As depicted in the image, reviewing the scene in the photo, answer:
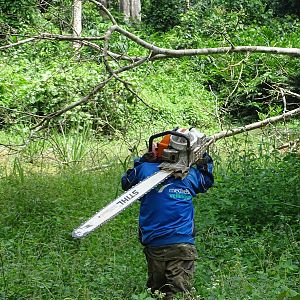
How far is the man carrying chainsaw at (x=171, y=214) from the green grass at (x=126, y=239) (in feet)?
0.91

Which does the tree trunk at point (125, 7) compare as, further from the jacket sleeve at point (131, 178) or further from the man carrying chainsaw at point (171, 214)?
the man carrying chainsaw at point (171, 214)

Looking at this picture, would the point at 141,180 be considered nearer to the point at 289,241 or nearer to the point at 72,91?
the point at 289,241

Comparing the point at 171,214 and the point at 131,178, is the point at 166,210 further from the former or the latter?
the point at 131,178

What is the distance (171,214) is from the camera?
454cm

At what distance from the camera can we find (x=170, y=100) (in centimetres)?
1762

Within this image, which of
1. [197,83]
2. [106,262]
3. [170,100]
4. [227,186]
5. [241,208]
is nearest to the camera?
[106,262]

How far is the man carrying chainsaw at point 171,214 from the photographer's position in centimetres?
449

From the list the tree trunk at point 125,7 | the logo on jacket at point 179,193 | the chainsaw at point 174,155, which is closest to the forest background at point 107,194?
the logo on jacket at point 179,193

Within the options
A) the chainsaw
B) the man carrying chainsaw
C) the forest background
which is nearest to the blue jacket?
the man carrying chainsaw

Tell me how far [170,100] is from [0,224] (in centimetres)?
1107

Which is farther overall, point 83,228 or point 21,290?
point 21,290

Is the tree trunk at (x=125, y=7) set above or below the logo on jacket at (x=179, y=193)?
below

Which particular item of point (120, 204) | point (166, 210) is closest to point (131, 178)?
point (166, 210)

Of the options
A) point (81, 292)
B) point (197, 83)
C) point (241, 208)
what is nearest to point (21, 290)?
point (81, 292)
